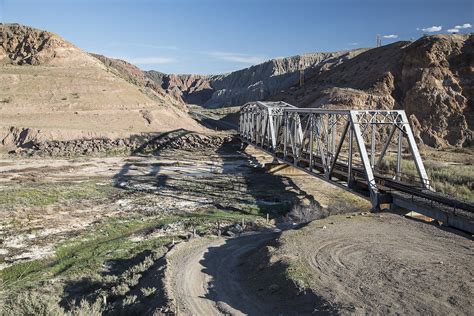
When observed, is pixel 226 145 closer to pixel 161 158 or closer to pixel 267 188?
pixel 161 158

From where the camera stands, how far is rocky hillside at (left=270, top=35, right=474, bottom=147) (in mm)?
62094

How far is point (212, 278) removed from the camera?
1573cm

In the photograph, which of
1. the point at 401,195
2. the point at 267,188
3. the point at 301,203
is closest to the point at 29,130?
the point at 267,188

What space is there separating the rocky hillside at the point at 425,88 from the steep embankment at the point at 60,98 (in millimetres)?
27333

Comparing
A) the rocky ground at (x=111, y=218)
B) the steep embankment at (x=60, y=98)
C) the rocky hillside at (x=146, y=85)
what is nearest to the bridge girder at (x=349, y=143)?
the rocky ground at (x=111, y=218)

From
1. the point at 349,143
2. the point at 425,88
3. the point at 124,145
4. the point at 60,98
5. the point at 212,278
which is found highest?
the point at 425,88

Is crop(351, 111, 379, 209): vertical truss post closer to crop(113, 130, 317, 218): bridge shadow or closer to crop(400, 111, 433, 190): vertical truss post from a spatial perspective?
crop(400, 111, 433, 190): vertical truss post

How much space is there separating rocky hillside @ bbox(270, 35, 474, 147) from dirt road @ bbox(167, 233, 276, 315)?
162 feet

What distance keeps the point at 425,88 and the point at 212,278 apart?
58.3m

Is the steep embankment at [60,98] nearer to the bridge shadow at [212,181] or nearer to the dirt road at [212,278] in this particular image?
the bridge shadow at [212,181]

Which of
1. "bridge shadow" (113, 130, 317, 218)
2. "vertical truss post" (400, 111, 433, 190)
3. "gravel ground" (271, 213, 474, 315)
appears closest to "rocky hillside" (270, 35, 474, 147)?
"bridge shadow" (113, 130, 317, 218)

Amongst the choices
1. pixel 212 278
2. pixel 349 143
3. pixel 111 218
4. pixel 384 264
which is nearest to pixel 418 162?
pixel 349 143

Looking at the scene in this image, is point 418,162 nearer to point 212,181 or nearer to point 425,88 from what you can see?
point 212,181

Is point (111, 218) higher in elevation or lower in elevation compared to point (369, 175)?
lower
